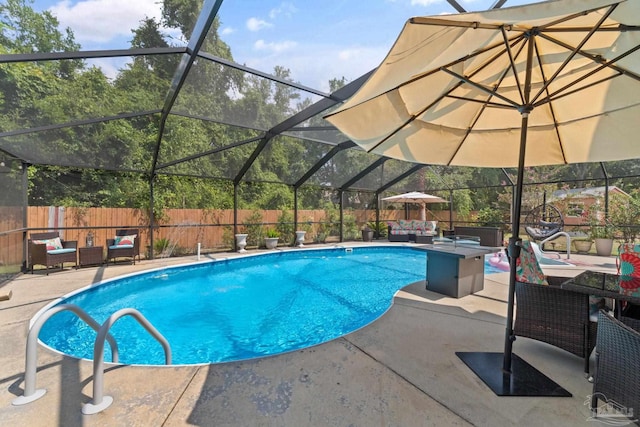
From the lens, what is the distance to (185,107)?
249 inches

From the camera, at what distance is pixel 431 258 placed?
4777 mm

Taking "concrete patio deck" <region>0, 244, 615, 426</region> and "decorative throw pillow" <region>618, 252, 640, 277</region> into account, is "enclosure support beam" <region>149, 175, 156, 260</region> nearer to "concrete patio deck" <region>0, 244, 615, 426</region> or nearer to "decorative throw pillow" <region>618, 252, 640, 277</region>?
"concrete patio deck" <region>0, 244, 615, 426</region>

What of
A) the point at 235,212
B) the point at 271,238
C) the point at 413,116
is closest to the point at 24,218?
the point at 235,212

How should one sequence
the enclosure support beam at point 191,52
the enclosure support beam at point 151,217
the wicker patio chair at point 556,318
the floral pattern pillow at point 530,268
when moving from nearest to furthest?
the wicker patio chair at point 556,318
the floral pattern pillow at point 530,268
the enclosure support beam at point 191,52
the enclosure support beam at point 151,217

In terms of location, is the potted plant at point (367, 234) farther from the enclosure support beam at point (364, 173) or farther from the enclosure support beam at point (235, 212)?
the enclosure support beam at point (235, 212)

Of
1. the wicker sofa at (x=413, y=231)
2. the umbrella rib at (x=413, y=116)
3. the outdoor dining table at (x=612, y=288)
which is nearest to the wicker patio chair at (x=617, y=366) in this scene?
the outdoor dining table at (x=612, y=288)

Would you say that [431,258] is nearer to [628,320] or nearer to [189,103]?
[628,320]

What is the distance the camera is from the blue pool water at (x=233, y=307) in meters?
3.80

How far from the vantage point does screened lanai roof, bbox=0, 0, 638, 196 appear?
4.43 metres

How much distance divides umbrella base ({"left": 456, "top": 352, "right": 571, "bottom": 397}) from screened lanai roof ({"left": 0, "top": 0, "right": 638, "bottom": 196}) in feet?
14.5

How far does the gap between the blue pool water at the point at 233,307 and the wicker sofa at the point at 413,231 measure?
3.64m

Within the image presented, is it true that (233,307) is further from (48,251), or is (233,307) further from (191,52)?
(48,251)

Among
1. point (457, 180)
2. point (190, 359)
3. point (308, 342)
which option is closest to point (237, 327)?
point (190, 359)

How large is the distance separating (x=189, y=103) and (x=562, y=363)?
7.40m
